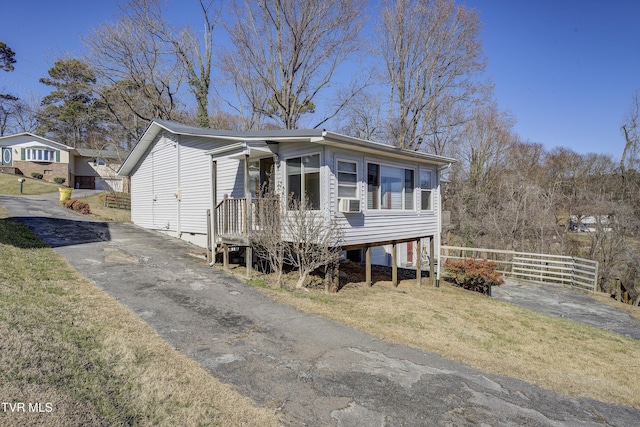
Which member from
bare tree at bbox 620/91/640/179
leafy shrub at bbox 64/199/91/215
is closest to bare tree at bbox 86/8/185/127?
leafy shrub at bbox 64/199/91/215

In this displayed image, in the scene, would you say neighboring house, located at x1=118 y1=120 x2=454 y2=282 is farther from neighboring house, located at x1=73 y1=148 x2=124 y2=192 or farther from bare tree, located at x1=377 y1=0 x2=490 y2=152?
neighboring house, located at x1=73 y1=148 x2=124 y2=192

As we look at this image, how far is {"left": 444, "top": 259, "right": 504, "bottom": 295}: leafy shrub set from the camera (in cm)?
1263

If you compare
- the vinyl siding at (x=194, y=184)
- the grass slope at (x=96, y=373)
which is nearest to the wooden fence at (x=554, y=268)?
the vinyl siding at (x=194, y=184)

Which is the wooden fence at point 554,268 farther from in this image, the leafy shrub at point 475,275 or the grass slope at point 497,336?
the grass slope at point 497,336

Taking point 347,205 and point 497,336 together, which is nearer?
point 497,336

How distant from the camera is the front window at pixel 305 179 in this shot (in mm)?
8906

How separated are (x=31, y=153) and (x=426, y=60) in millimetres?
36386

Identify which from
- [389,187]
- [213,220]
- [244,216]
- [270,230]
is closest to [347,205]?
[270,230]

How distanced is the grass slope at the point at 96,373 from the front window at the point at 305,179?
4.74 meters

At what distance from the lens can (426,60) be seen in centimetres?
2008

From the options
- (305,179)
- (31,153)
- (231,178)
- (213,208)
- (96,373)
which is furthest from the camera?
(31,153)

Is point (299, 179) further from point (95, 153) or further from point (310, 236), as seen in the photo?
point (95, 153)

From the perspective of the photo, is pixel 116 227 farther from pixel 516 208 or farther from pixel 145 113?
pixel 516 208

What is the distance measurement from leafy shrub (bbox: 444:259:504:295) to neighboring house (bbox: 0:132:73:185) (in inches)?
1459
